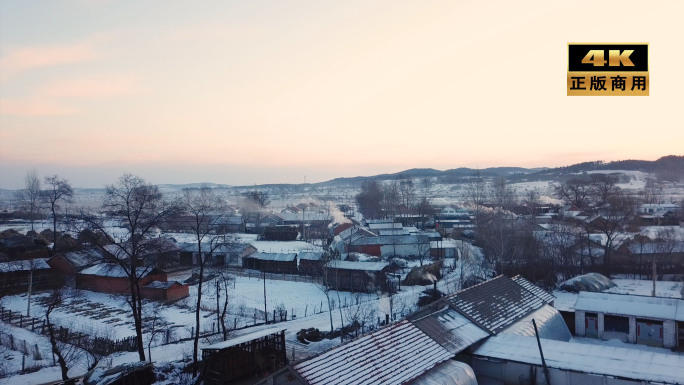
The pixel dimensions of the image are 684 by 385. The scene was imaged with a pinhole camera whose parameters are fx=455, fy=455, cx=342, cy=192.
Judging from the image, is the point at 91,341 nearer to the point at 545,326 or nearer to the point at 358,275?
the point at 358,275

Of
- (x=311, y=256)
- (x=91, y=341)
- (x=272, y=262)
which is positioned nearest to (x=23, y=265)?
(x=91, y=341)

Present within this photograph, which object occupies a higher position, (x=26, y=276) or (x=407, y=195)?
(x=407, y=195)

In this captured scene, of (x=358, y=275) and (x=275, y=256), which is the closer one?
(x=358, y=275)

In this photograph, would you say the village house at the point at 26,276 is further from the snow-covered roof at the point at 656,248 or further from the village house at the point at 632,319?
the snow-covered roof at the point at 656,248

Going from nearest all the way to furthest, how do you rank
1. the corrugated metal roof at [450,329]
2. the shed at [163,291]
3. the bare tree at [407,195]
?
the corrugated metal roof at [450,329], the shed at [163,291], the bare tree at [407,195]

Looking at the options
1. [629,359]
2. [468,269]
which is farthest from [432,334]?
[468,269]

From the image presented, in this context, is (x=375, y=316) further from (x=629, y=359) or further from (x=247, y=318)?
(x=629, y=359)

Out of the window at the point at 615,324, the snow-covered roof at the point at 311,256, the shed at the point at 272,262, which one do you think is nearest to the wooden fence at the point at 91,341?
the shed at the point at 272,262
